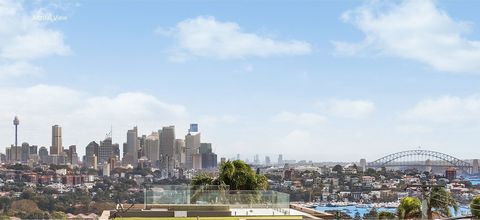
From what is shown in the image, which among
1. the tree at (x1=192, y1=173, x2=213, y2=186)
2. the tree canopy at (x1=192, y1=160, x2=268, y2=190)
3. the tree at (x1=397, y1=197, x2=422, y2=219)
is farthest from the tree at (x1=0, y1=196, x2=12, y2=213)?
the tree at (x1=397, y1=197, x2=422, y2=219)

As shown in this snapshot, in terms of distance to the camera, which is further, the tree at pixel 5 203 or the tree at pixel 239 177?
the tree at pixel 5 203

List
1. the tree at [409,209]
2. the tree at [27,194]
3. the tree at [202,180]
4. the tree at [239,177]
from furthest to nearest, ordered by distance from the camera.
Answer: the tree at [27,194]
the tree at [202,180]
the tree at [239,177]
the tree at [409,209]

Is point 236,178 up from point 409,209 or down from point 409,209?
up

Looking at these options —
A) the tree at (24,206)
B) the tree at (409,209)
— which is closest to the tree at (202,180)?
the tree at (409,209)

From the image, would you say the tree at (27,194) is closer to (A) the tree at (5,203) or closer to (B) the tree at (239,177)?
(A) the tree at (5,203)

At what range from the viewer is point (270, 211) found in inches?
1111

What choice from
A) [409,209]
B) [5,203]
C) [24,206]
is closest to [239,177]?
[409,209]

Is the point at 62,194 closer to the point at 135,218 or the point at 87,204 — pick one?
the point at 87,204

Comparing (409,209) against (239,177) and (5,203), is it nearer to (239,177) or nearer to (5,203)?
(239,177)

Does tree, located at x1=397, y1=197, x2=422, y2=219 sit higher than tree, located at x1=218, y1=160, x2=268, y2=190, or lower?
lower

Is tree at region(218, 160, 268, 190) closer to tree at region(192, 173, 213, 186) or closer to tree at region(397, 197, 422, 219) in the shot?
tree at region(192, 173, 213, 186)

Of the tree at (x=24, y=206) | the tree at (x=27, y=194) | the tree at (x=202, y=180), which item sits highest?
the tree at (x=202, y=180)

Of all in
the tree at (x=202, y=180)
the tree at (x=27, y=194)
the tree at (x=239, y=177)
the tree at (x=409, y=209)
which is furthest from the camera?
the tree at (x=27, y=194)

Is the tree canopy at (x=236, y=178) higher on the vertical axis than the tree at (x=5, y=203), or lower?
higher
